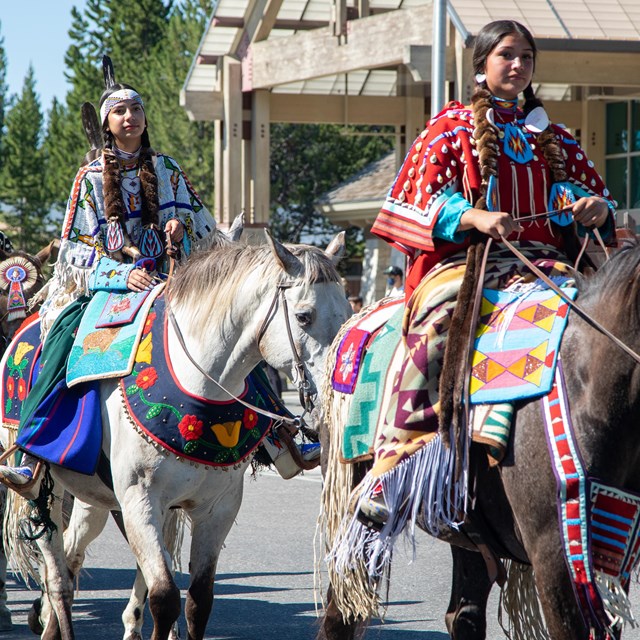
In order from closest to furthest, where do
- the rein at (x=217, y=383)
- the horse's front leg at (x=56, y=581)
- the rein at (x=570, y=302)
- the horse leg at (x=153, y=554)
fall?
the rein at (x=570, y=302) → the horse leg at (x=153, y=554) → the rein at (x=217, y=383) → the horse's front leg at (x=56, y=581)

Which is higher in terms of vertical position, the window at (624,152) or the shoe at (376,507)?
the window at (624,152)

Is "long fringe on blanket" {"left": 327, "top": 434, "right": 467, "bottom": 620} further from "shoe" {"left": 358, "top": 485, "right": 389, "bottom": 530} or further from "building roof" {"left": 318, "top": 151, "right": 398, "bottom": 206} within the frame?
"building roof" {"left": 318, "top": 151, "right": 398, "bottom": 206}

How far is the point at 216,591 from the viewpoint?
23.6ft

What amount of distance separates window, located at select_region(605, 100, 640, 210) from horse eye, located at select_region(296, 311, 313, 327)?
15.5m

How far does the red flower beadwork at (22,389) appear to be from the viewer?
230 inches

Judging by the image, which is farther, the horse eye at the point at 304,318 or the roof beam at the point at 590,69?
the roof beam at the point at 590,69

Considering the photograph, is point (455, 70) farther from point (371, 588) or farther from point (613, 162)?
point (371, 588)

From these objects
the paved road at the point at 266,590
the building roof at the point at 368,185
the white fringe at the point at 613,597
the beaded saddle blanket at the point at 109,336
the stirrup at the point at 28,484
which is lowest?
the paved road at the point at 266,590

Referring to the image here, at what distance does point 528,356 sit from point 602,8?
12.5 m

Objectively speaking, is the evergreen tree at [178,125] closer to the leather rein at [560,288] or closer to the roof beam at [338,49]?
the roof beam at [338,49]

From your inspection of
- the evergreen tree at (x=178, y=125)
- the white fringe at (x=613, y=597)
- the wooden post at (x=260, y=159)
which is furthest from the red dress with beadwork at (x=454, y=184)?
the evergreen tree at (x=178, y=125)

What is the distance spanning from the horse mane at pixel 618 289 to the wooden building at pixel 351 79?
11398mm

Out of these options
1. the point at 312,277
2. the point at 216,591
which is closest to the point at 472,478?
the point at 312,277

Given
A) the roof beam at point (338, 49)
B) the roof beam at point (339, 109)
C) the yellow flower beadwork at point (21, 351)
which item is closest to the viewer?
the yellow flower beadwork at point (21, 351)
